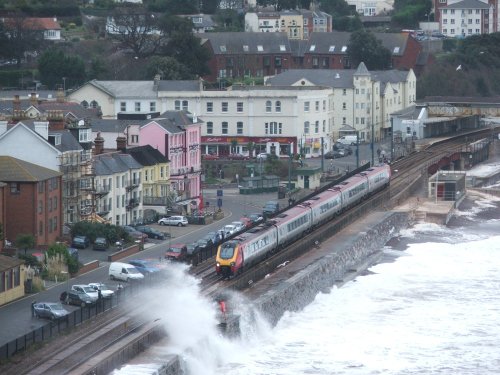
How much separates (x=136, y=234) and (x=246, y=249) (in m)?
7.16

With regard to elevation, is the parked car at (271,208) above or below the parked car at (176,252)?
above

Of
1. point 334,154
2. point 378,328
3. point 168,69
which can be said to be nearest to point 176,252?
point 378,328


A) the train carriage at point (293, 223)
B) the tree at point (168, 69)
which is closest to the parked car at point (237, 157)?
the tree at point (168, 69)

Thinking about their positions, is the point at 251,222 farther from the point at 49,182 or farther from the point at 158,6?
the point at 158,6

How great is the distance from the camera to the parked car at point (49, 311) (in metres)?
44.5

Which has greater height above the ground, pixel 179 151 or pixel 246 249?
pixel 179 151

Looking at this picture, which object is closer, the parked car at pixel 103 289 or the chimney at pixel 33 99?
the parked car at pixel 103 289

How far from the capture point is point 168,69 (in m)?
96.9

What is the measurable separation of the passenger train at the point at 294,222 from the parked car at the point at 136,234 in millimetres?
4512

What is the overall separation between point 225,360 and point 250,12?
8586 cm

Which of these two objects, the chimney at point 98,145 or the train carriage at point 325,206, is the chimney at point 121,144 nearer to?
the chimney at point 98,145

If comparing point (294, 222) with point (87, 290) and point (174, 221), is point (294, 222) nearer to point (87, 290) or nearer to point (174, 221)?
point (174, 221)

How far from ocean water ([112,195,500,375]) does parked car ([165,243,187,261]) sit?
3053 mm

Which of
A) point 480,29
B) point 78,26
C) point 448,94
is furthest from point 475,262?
point 480,29
